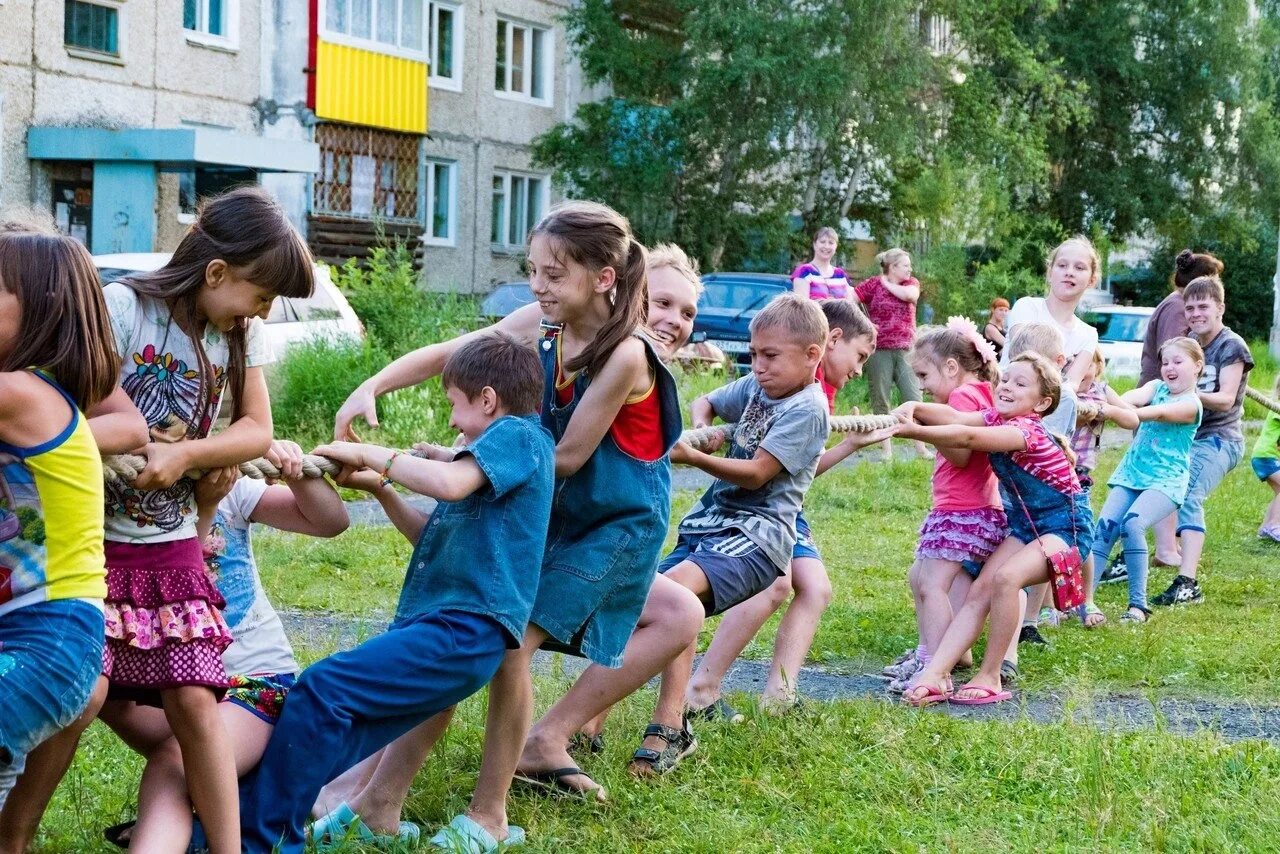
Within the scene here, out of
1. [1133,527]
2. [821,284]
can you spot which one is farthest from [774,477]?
[821,284]

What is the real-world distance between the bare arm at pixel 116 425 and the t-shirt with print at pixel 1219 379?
7.30 meters

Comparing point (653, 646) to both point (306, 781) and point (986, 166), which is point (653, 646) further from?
point (986, 166)

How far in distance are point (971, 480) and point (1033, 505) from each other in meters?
0.32

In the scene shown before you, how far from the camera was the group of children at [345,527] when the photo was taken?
2.94m

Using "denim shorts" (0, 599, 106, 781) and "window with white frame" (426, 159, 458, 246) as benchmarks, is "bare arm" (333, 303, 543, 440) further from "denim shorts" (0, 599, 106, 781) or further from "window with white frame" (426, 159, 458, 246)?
"window with white frame" (426, 159, 458, 246)

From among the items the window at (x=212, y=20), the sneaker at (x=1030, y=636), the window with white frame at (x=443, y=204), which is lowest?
the sneaker at (x=1030, y=636)

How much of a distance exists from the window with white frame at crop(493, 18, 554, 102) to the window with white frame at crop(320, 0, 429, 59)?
8.47ft

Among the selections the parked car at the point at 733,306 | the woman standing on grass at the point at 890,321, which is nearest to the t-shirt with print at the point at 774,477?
the woman standing on grass at the point at 890,321

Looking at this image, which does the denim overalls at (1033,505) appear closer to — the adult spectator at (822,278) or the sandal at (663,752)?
the sandal at (663,752)

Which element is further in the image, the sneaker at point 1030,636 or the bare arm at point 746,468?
the sneaker at point 1030,636

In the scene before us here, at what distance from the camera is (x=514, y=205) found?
33.3 metres

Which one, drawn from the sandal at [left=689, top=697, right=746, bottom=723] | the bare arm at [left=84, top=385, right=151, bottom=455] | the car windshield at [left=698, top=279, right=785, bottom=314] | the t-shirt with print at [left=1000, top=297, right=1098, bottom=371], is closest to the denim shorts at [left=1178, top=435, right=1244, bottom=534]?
the t-shirt with print at [left=1000, top=297, right=1098, bottom=371]

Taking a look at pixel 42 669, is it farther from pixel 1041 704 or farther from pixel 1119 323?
pixel 1119 323

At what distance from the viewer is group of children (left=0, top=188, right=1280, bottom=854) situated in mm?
2936
